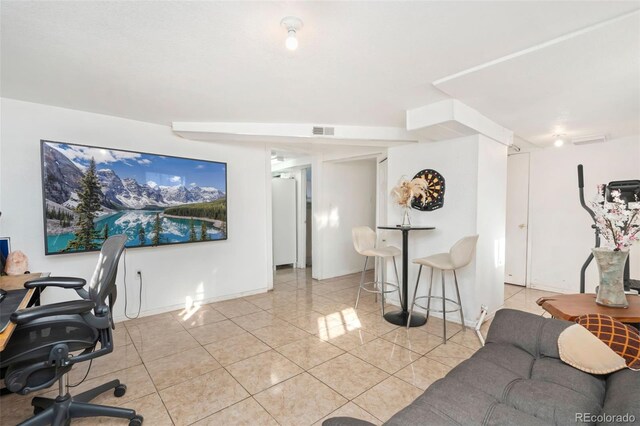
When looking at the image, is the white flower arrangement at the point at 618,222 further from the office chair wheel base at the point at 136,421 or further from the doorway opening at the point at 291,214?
the doorway opening at the point at 291,214

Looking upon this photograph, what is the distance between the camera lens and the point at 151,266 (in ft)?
11.6

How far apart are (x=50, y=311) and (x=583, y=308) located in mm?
3151

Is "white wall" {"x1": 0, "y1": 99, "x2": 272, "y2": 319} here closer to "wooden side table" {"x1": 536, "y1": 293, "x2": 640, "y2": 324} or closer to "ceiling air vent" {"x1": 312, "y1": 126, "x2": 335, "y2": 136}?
"ceiling air vent" {"x1": 312, "y1": 126, "x2": 335, "y2": 136}

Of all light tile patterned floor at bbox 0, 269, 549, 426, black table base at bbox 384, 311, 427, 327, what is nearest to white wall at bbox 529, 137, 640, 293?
light tile patterned floor at bbox 0, 269, 549, 426

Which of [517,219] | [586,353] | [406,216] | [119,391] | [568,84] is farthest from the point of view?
[517,219]

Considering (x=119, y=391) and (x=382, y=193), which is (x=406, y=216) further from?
(x=119, y=391)

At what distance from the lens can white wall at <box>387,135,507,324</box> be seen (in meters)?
3.27

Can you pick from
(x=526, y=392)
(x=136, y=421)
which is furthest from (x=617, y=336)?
(x=136, y=421)

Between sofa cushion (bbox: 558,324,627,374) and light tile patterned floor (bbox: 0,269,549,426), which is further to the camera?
light tile patterned floor (bbox: 0,269,549,426)

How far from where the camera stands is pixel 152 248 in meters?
3.53

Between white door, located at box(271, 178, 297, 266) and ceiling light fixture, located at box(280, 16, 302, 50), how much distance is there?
4395 millimetres

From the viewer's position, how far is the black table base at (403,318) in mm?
3322

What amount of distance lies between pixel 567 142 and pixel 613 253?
3.25m

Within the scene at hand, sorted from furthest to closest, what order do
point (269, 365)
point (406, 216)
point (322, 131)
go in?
point (406, 216) → point (322, 131) → point (269, 365)
